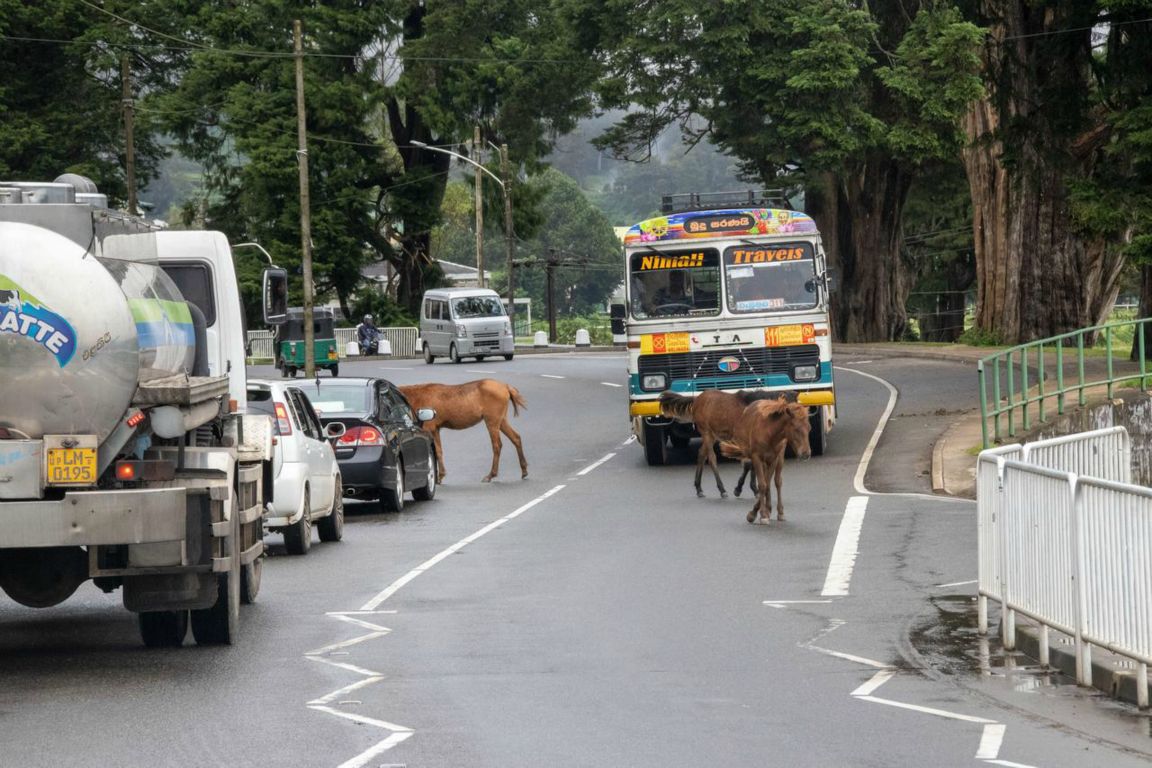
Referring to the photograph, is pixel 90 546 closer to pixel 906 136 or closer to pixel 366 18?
pixel 906 136

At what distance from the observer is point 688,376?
25156 mm

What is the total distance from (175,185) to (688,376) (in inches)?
6915

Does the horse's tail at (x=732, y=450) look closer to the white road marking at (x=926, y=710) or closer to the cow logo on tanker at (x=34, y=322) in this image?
the white road marking at (x=926, y=710)

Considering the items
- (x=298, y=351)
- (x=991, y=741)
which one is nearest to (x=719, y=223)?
(x=991, y=741)

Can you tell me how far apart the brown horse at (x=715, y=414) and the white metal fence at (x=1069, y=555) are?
311 inches

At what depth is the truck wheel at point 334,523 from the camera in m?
18.9

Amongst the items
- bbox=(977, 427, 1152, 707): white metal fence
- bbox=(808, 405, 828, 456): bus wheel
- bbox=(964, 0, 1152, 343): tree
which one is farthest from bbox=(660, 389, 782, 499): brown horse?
bbox=(964, 0, 1152, 343): tree

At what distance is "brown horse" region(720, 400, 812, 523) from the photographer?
18.7 metres

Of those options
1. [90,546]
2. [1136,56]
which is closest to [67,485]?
[90,546]

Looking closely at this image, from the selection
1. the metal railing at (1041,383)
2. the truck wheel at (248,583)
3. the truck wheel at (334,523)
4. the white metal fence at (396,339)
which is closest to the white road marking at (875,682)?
the truck wheel at (248,583)

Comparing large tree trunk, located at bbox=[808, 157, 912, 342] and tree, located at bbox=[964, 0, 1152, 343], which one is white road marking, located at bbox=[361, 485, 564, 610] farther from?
large tree trunk, located at bbox=[808, 157, 912, 342]

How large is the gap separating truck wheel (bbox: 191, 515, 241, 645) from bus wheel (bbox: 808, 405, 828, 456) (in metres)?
14.2

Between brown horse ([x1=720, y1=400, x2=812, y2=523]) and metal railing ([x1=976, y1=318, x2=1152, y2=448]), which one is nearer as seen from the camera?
brown horse ([x1=720, y1=400, x2=812, y2=523])

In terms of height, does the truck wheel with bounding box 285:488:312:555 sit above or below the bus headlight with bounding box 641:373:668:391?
below
